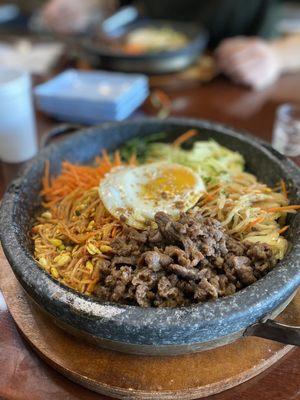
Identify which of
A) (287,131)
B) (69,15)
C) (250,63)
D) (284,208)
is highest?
(69,15)

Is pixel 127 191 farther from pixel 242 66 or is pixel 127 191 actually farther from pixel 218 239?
pixel 242 66

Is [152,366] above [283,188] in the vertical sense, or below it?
below

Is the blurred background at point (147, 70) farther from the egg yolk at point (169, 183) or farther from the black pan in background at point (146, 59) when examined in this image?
the egg yolk at point (169, 183)

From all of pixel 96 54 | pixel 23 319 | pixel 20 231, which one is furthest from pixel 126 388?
pixel 96 54

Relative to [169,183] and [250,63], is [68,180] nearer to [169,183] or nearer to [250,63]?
[169,183]

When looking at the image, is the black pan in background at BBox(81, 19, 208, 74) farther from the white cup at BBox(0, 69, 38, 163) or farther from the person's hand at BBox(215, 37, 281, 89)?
the white cup at BBox(0, 69, 38, 163)

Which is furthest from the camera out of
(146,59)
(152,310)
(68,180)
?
(146,59)

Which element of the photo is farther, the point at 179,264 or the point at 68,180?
the point at 68,180

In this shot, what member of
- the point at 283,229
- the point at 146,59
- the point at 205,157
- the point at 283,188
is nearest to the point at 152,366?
the point at 283,229
